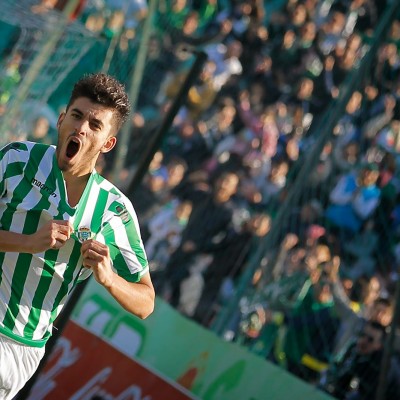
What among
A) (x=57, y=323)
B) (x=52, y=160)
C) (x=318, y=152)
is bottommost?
(x=57, y=323)

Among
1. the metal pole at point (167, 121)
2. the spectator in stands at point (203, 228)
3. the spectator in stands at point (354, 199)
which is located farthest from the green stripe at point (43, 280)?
the spectator in stands at point (354, 199)

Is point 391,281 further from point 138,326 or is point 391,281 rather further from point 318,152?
point 138,326

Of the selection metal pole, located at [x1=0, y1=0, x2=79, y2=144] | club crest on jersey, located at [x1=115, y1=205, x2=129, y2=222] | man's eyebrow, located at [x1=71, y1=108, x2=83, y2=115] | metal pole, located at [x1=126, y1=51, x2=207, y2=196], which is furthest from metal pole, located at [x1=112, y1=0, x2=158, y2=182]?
man's eyebrow, located at [x1=71, y1=108, x2=83, y2=115]

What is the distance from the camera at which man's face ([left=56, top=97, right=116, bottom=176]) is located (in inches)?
138

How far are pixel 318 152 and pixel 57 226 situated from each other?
13.5ft

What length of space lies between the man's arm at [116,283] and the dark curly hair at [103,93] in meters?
0.56

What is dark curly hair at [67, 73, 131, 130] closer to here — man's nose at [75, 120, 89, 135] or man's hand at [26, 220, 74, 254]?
man's nose at [75, 120, 89, 135]

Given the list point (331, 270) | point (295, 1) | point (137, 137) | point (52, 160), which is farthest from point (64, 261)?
point (295, 1)

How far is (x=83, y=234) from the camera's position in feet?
12.0

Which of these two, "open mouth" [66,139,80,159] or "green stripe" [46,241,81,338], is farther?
"green stripe" [46,241,81,338]

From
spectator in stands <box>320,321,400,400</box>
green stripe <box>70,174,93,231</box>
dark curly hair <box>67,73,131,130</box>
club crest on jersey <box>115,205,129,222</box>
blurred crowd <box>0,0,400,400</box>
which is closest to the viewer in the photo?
dark curly hair <box>67,73,131,130</box>

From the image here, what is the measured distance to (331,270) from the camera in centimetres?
696

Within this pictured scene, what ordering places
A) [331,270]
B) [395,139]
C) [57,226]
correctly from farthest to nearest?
[395,139] < [331,270] < [57,226]

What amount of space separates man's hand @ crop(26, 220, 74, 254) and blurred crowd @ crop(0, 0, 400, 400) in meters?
2.73
